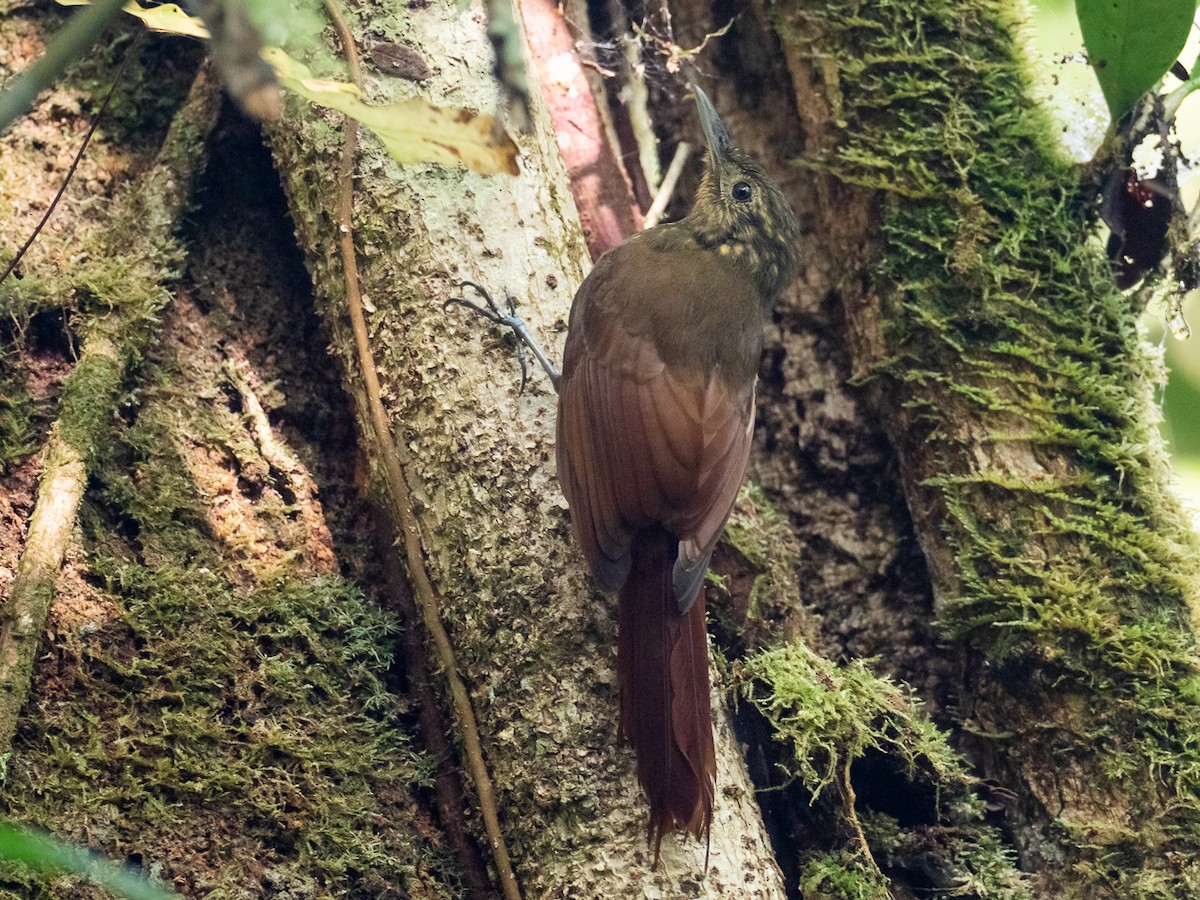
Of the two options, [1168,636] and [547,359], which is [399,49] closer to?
[547,359]

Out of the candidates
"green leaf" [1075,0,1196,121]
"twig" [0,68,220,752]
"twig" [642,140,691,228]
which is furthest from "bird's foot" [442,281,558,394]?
"green leaf" [1075,0,1196,121]

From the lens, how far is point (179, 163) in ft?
8.62

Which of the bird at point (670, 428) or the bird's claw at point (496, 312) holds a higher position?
the bird's claw at point (496, 312)

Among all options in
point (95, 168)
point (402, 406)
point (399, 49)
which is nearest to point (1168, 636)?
point (402, 406)

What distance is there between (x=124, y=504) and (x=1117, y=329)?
8.00 feet

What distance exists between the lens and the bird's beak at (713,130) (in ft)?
10.1

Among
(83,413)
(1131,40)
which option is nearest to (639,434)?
(83,413)

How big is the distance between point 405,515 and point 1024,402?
154 cm

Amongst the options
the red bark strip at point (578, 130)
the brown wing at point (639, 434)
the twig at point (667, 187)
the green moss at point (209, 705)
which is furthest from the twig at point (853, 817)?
the twig at point (667, 187)

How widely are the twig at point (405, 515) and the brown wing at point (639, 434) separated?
0.36 metres

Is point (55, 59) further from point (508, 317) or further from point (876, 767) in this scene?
point (876, 767)

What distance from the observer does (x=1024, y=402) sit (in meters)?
2.65

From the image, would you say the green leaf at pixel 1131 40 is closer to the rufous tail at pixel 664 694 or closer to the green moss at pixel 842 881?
the rufous tail at pixel 664 694

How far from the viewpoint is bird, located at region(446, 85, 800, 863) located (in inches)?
81.4
